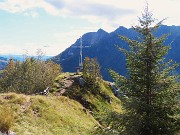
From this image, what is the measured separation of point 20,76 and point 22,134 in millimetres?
62259

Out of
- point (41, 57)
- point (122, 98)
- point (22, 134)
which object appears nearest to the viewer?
point (122, 98)

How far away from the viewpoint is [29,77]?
73125 mm

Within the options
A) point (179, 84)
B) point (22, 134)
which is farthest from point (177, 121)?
point (22, 134)

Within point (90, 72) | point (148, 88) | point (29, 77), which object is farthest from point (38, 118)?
point (29, 77)

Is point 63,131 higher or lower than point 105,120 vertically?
lower

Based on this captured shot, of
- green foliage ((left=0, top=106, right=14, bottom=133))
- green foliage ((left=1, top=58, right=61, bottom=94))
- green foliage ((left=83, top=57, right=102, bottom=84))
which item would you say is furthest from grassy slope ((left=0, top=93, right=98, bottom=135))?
green foliage ((left=83, top=57, right=102, bottom=84))

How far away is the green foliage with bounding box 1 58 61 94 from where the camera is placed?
63.7m

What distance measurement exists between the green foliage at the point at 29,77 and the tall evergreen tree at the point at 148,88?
42548 millimetres

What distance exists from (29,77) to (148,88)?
194ft

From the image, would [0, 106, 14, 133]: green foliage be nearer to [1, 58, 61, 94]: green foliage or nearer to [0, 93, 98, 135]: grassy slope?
[0, 93, 98, 135]: grassy slope

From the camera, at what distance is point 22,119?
24.6 metres

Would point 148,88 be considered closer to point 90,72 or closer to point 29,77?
point 90,72

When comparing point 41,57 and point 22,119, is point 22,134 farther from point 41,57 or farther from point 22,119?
point 41,57

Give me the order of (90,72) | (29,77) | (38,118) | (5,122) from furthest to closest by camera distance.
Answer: (29,77)
(90,72)
(38,118)
(5,122)
